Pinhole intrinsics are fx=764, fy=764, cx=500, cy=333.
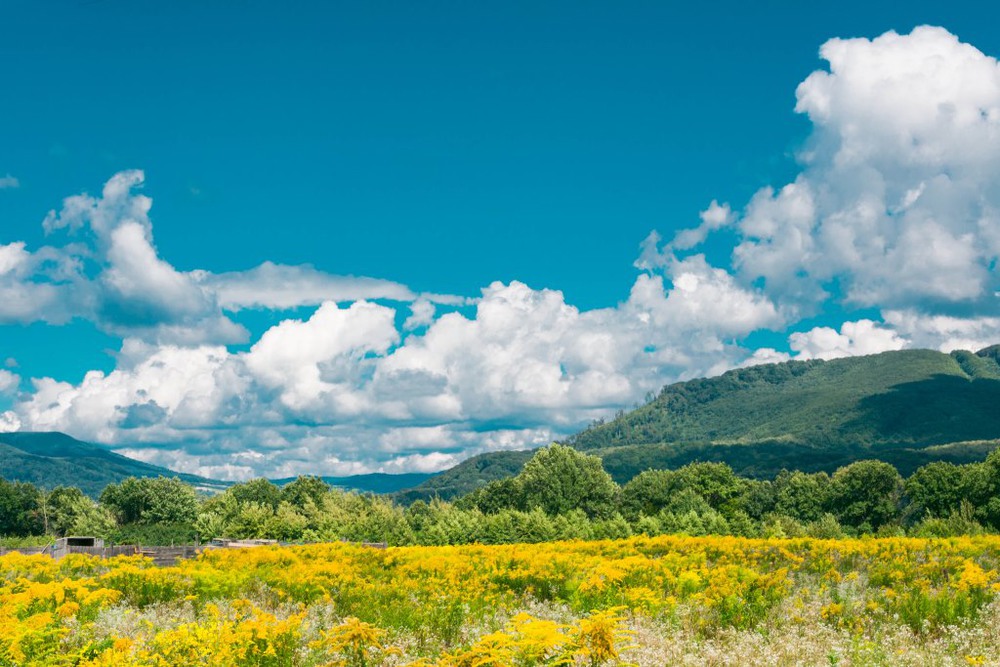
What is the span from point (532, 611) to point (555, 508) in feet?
Result: 232

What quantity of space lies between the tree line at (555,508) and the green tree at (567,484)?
0.13 meters

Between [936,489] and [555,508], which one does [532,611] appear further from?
[936,489]

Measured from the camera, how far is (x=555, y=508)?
85938 mm

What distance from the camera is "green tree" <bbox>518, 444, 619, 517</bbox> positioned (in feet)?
280

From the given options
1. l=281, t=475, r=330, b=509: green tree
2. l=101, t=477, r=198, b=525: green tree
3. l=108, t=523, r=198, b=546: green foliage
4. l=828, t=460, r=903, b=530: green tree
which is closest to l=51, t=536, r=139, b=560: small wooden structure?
l=108, t=523, r=198, b=546: green foliage

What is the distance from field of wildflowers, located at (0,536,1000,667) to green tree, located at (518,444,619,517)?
205 feet

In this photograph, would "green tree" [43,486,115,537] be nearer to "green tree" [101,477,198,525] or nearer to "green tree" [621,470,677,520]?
"green tree" [101,477,198,525]

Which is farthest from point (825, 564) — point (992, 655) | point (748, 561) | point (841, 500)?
point (841, 500)

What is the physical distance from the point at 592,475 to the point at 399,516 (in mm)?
22325

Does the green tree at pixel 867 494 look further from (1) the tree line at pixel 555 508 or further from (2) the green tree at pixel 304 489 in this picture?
(2) the green tree at pixel 304 489

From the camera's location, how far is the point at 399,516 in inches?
3147

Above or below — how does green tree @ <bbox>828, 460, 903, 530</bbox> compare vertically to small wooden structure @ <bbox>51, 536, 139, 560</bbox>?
below

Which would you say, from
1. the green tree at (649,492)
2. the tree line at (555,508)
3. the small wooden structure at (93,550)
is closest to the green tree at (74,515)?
the tree line at (555,508)

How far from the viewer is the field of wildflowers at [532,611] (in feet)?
34.5
